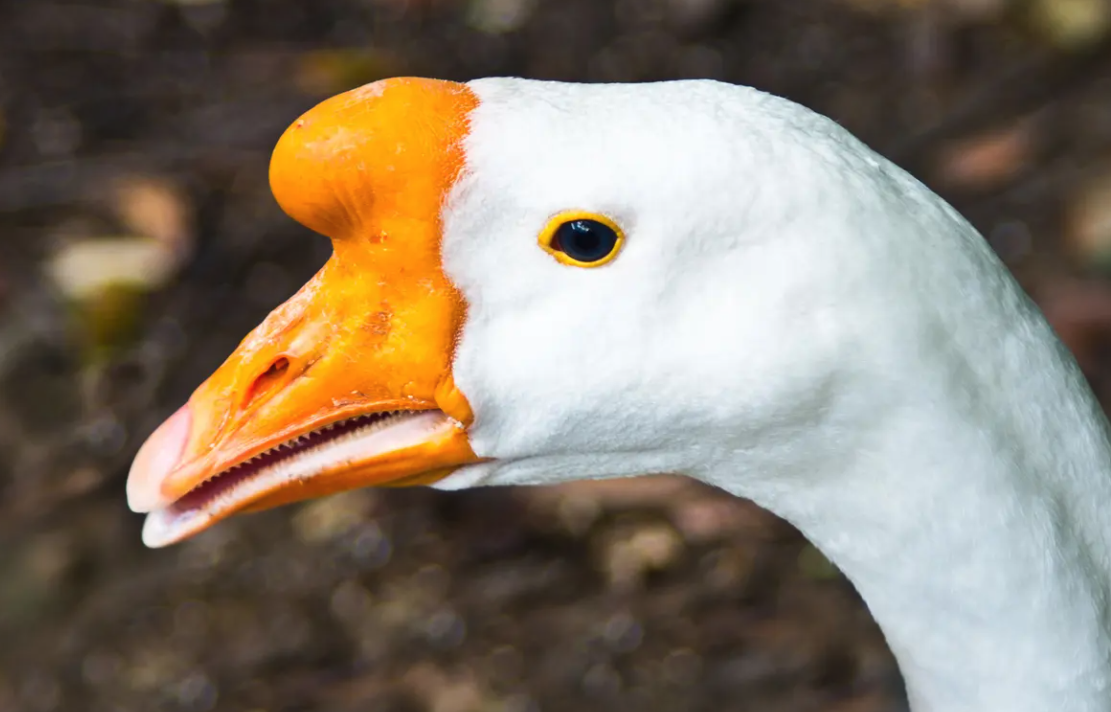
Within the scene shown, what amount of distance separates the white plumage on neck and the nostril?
215 mm

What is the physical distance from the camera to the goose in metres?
1.26

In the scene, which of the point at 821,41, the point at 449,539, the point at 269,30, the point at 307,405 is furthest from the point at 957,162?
the point at 307,405

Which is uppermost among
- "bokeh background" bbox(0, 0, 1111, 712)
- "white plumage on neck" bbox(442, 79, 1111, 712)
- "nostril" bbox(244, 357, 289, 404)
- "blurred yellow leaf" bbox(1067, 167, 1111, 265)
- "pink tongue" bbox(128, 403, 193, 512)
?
"white plumage on neck" bbox(442, 79, 1111, 712)

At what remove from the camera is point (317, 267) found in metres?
4.09

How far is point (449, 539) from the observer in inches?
136

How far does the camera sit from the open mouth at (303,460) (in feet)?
4.84

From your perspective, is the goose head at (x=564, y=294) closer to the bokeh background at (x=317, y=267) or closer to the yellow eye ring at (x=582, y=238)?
the yellow eye ring at (x=582, y=238)

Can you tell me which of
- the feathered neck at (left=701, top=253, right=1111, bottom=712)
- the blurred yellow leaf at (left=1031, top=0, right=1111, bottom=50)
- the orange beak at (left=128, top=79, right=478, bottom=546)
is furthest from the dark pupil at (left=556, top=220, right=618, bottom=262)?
the blurred yellow leaf at (left=1031, top=0, right=1111, bottom=50)

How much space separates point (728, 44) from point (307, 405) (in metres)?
3.58

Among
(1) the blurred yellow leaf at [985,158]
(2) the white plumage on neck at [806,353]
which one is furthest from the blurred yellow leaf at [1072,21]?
(2) the white plumage on neck at [806,353]

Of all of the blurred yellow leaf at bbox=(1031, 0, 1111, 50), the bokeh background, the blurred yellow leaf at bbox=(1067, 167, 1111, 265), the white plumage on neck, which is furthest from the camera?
the blurred yellow leaf at bbox=(1031, 0, 1111, 50)

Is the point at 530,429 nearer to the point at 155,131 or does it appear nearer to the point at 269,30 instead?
the point at 155,131

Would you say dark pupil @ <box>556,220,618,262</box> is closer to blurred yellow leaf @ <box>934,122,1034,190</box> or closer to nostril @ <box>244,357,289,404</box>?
nostril @ <box>244,357,289,404</box>

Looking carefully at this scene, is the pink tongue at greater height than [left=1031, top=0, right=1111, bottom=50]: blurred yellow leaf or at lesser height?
greater
